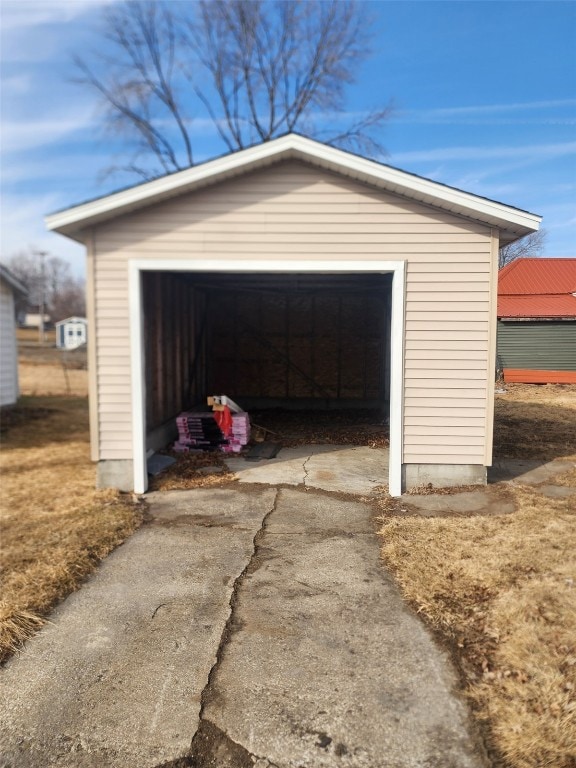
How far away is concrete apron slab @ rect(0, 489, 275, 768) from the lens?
270 centimetres

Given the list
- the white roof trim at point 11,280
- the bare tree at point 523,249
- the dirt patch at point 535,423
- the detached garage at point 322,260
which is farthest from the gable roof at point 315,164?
the bare tree at point 523,249

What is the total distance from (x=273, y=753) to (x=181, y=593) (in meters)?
1.88

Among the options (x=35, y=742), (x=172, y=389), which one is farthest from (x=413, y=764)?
(x=172, y=389)

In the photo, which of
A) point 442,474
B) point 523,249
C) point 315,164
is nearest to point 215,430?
point 442,474

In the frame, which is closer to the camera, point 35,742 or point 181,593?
point 35,742

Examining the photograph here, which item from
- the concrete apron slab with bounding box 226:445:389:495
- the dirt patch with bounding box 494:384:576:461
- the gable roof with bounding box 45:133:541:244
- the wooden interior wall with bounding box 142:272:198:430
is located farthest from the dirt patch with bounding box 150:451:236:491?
the dirt patch with bounding box 494:384:576:461

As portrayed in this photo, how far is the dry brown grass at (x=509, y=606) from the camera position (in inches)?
107

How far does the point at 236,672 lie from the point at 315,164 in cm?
570

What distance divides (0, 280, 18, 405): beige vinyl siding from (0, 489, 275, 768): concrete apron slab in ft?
39.4

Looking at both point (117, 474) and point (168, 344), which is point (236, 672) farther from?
point (168, 344)

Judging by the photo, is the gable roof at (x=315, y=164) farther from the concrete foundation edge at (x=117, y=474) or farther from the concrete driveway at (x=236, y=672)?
the concrete driveway at (x=236, y=672)

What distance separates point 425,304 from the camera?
680 cm

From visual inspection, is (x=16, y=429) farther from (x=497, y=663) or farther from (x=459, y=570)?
(x=497, y=663)

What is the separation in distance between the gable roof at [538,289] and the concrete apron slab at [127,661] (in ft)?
66.1
